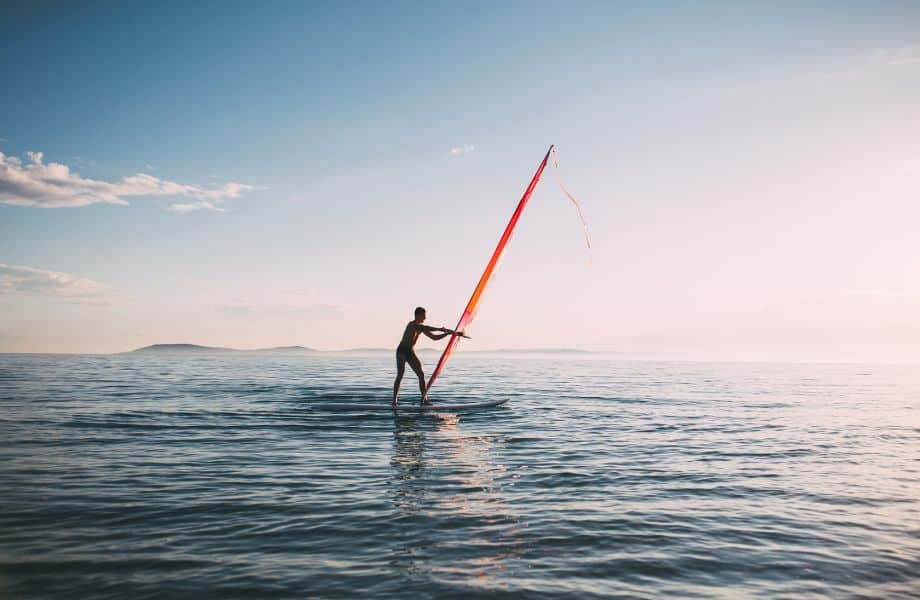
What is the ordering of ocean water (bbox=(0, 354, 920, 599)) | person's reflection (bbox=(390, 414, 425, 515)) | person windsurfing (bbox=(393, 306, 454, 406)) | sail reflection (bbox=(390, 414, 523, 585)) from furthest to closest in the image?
person windsurfing (bbox=(393, 306, 454, 406)) → person's reflection (bbox=(390, 414, 425, 515)) → sail reflection (bbox=(390, 414, 523, 585)) → ocean water (bbox=(0, 354, 920, 599))

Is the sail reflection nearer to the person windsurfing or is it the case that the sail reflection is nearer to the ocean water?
the ocean water

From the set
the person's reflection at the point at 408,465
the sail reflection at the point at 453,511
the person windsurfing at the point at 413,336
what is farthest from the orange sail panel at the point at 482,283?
the sail reflection at the point at 453,511

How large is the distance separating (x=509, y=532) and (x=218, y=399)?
769 inches

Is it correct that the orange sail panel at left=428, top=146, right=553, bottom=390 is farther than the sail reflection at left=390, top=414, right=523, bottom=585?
Yes

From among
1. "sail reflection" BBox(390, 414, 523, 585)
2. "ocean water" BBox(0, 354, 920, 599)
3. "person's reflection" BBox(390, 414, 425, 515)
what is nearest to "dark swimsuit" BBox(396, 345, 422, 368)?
"person's reflection" BBox(390, 414, 425, 515)

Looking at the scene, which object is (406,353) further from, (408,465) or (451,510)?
(451,510)

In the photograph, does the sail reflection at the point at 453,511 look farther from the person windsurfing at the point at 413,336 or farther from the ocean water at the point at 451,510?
the person windsurfing at the point at 413,336

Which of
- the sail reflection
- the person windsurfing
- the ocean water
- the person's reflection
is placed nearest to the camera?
the ocean water

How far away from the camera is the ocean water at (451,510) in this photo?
5.34 m

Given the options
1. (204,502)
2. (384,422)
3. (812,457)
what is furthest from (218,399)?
(812,457)

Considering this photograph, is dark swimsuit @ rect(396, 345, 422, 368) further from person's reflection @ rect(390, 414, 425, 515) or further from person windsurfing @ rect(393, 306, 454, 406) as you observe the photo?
person's reflection @ rect(390, 414, 425, 515)

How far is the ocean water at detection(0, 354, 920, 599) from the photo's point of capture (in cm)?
534

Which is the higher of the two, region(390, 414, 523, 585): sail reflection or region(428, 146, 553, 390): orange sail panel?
region(428, 146, 553, 390): orange sail panel

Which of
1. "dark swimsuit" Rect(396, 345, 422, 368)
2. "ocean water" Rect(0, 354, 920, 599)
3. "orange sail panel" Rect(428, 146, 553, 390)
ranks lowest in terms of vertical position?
Result: "ocean water" Rect(0, 354, 920, 599)
